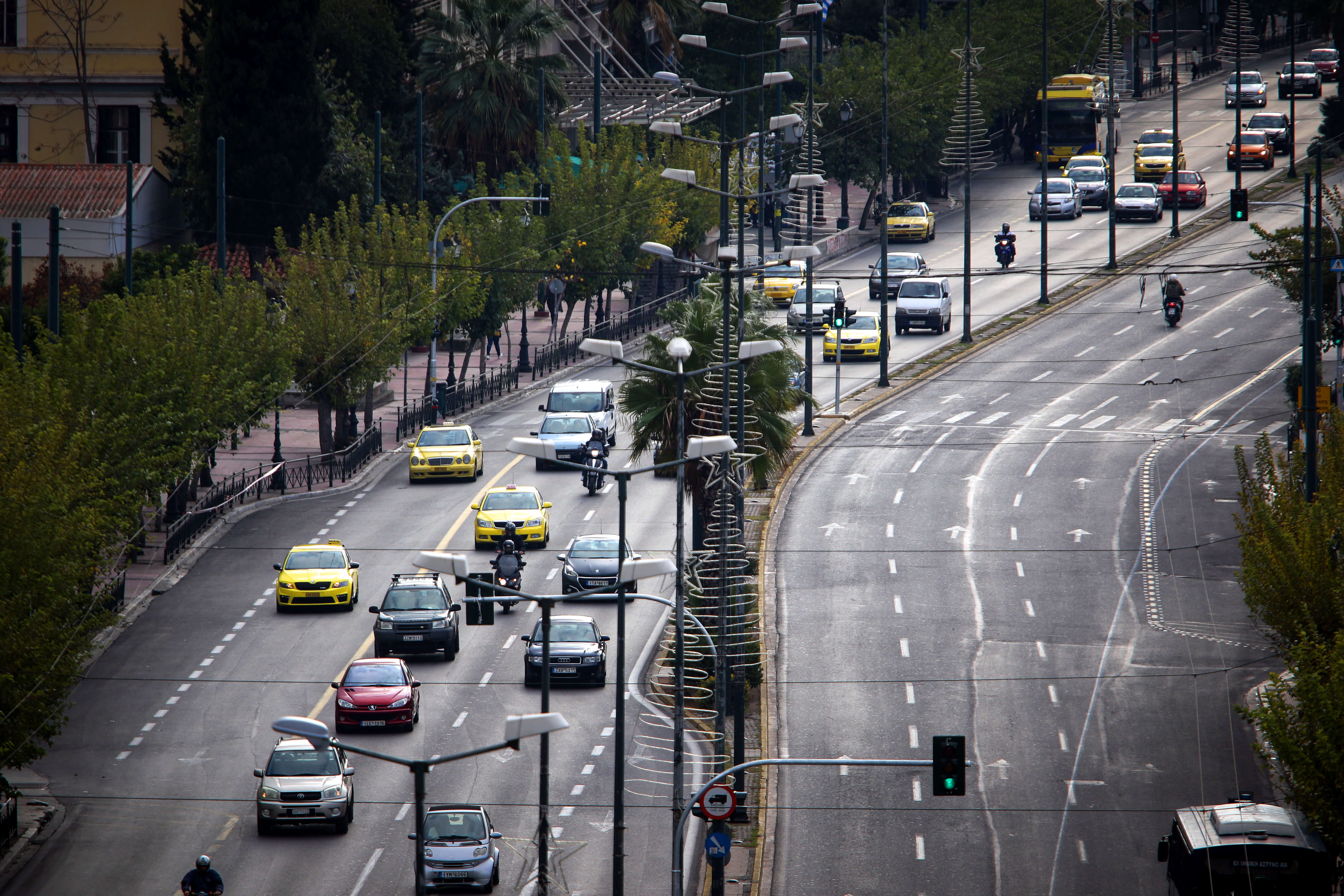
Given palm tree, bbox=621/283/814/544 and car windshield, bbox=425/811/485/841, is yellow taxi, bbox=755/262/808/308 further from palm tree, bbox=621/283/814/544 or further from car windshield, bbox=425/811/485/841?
car windshield, bbox=425/811/485/841

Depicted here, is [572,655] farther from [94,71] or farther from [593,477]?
[94,71]

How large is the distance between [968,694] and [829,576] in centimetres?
767

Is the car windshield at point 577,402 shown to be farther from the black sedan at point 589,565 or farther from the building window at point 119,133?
the building window at point 119,133

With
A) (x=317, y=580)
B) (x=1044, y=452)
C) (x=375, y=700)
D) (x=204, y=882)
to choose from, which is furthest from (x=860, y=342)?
(x=204, y=882)

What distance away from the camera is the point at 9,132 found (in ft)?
273

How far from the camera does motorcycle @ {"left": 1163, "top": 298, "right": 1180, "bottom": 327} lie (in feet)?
227

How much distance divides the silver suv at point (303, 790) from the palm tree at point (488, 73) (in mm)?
51943

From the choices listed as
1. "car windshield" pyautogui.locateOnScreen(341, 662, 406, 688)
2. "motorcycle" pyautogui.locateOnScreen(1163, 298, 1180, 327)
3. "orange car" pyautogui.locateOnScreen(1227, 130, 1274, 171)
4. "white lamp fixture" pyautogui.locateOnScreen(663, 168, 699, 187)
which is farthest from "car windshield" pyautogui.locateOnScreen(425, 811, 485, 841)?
"orange car" pyautogui.locateOnScreen(1227, 130, 1274, 171)

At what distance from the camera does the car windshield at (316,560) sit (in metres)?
43.8

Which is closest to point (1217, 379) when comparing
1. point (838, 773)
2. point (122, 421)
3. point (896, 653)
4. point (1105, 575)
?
point (1105, 575)

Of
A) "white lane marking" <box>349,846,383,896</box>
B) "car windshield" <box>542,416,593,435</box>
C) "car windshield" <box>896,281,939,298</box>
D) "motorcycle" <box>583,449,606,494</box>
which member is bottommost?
"white lane marking" <box>349,846,383,896</box>

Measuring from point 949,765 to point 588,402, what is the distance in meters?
31.4

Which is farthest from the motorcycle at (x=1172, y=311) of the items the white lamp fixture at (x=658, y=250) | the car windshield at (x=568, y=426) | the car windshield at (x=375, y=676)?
the white lamp fixture at (x=658, y=250)

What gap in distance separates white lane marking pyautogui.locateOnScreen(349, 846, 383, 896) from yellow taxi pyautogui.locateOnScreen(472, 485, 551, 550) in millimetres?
15851
